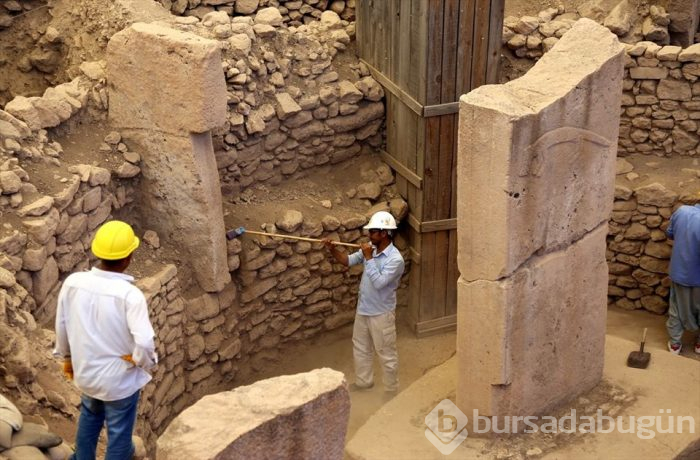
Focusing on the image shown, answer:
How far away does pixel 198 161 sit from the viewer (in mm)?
7395

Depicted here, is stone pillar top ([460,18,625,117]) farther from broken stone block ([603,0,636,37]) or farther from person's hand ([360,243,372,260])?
broken stone block ([603,0,636,37])

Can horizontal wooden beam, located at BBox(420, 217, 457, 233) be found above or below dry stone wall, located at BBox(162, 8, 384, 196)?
below

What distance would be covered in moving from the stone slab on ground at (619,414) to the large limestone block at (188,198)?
1.80m

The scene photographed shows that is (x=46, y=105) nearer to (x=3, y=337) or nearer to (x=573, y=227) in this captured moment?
(x=3, y=337)

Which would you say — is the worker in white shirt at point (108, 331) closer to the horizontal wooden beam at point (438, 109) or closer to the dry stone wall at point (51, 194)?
the dry stone wall at point (51, 194)

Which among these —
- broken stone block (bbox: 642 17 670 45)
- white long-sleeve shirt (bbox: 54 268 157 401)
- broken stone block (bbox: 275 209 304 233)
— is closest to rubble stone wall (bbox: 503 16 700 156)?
broken stone block (bbox: 642 17 670 45)

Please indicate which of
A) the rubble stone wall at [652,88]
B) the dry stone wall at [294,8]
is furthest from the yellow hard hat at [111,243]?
the rubble stone wall at [652,88]

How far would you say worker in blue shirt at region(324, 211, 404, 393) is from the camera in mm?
7836

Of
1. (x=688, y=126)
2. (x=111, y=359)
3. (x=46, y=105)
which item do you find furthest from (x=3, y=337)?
(x=688, y=126)

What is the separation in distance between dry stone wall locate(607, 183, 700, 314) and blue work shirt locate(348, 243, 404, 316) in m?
2.58

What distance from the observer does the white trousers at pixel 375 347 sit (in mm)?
8203

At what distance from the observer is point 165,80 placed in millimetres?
7223

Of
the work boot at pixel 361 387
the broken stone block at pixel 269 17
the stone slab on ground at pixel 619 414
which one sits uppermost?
the broken stone block at pixel 269 17

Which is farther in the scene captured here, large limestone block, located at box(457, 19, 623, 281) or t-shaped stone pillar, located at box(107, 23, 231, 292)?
t-shaped stone pillar, located at box(107, 23, 231, 292)
